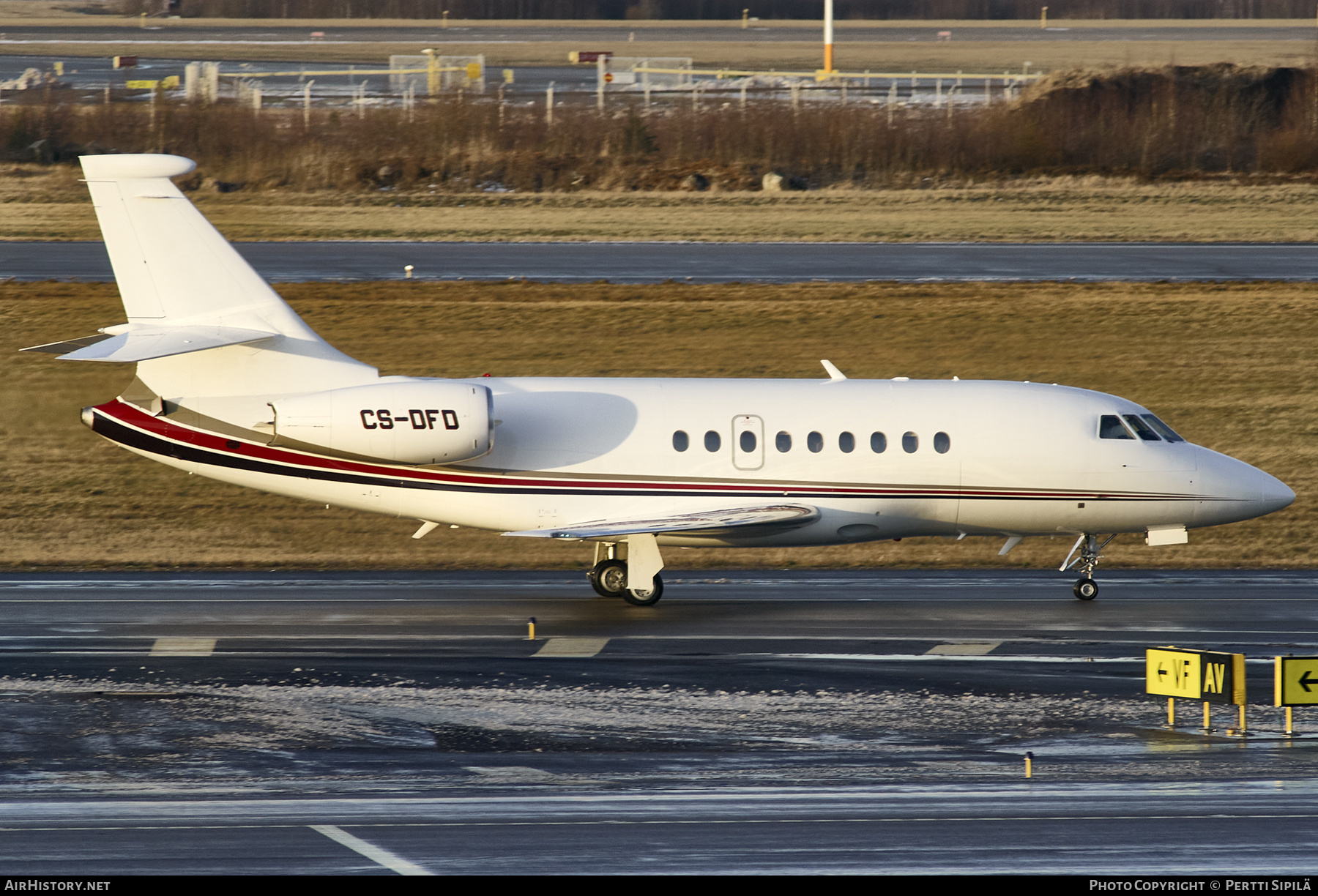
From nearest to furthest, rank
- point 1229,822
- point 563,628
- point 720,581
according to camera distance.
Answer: point 1229,822, point 563,628, point 720,581

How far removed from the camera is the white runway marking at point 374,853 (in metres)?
12.6

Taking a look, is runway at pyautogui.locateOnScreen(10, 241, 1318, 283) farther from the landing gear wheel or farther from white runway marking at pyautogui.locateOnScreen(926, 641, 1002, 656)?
white runway marking at pyautogui.locateOnScreen(926, 641, 1002, 656)

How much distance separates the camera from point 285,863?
41.9 ft

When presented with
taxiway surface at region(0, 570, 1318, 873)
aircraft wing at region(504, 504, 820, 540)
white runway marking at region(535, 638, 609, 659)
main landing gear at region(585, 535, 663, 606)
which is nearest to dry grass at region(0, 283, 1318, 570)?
taxiway surface at region(0, 570, 1318, 873)

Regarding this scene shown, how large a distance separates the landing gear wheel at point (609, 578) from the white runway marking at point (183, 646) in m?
5.97

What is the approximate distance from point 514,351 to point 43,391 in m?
10.0

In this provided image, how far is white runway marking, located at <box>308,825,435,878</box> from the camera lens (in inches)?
496

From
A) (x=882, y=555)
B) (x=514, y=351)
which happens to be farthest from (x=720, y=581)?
(x=514, y=351)

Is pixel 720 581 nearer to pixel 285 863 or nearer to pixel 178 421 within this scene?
pixel 178 421

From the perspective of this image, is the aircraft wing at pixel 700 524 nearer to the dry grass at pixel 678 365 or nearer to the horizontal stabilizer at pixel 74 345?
the dry grass at pixel 678 365

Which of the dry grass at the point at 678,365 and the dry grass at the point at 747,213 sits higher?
the dry grass at the point at 747,213

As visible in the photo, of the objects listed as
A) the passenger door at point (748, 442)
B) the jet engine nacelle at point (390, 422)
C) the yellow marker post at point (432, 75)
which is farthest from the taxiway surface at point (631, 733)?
the yellow marker post at point (432, 75)

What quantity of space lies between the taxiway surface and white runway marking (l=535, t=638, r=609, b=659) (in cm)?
6

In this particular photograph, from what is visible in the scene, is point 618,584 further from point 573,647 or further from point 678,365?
point 678,365
